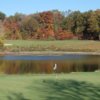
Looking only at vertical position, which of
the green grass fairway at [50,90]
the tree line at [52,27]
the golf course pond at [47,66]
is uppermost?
the tree line at [52,27]

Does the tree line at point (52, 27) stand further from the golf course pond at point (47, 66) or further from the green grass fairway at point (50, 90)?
the green grass fairway at point (50, 90)

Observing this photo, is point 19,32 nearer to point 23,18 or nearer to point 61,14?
point 23,18

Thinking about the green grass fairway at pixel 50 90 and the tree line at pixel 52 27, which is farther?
the tree line at pixel 52 27

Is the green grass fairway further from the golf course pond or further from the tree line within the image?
the tree line

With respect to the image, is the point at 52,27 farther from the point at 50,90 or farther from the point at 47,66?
the point at 50,90

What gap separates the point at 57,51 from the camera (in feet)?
214

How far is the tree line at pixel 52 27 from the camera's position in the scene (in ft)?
326

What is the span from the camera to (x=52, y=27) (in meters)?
103

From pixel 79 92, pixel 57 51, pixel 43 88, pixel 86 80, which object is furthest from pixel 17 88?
pixel 57 51

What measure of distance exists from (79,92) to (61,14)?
330 ft

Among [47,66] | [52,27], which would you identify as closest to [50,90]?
[47,66]

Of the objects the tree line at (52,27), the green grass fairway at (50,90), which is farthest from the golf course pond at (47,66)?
the tree line at (52,27)

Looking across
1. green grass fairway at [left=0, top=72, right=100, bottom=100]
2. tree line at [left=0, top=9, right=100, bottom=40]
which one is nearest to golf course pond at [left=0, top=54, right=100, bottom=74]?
green grass fairway at [left=0, top=72, right=100, bottom=100]

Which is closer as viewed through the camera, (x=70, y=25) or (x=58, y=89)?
(x=58, y=89)
